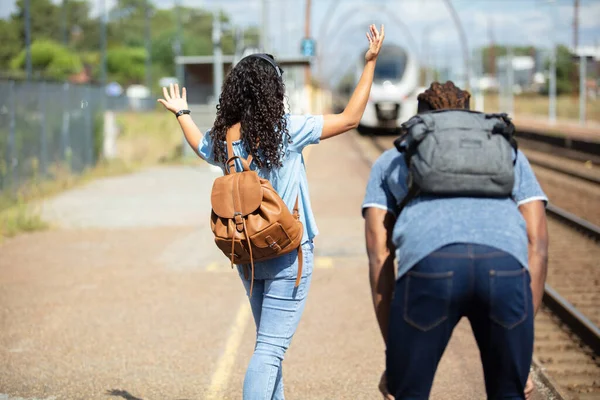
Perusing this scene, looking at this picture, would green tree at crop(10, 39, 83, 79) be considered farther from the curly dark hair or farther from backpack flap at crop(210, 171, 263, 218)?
backpack flap at crop(210, 171, 263, 218)

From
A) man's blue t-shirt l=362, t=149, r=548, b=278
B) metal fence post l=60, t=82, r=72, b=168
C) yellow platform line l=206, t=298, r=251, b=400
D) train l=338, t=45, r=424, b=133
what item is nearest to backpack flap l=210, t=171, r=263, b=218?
man's blue t-shirt l=362, t=149, r=548, b=278

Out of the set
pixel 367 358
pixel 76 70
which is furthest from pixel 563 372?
pixel 76 70

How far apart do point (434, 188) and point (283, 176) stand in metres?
0.96

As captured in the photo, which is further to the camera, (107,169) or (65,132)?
(107,169)

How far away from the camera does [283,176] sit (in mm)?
3809

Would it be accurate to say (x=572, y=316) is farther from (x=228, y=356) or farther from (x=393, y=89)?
(x=393, y=89)

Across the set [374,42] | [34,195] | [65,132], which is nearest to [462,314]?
[374,42]

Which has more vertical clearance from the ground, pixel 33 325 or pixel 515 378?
pixel 515 378

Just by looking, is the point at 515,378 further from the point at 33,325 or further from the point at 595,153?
the point at 595,153

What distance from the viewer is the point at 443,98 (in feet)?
10.9

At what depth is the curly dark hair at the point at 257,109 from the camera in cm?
367

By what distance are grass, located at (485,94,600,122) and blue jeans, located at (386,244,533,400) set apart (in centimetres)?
4145

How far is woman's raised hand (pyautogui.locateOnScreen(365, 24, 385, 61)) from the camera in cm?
384

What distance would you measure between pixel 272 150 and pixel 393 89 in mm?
31351
